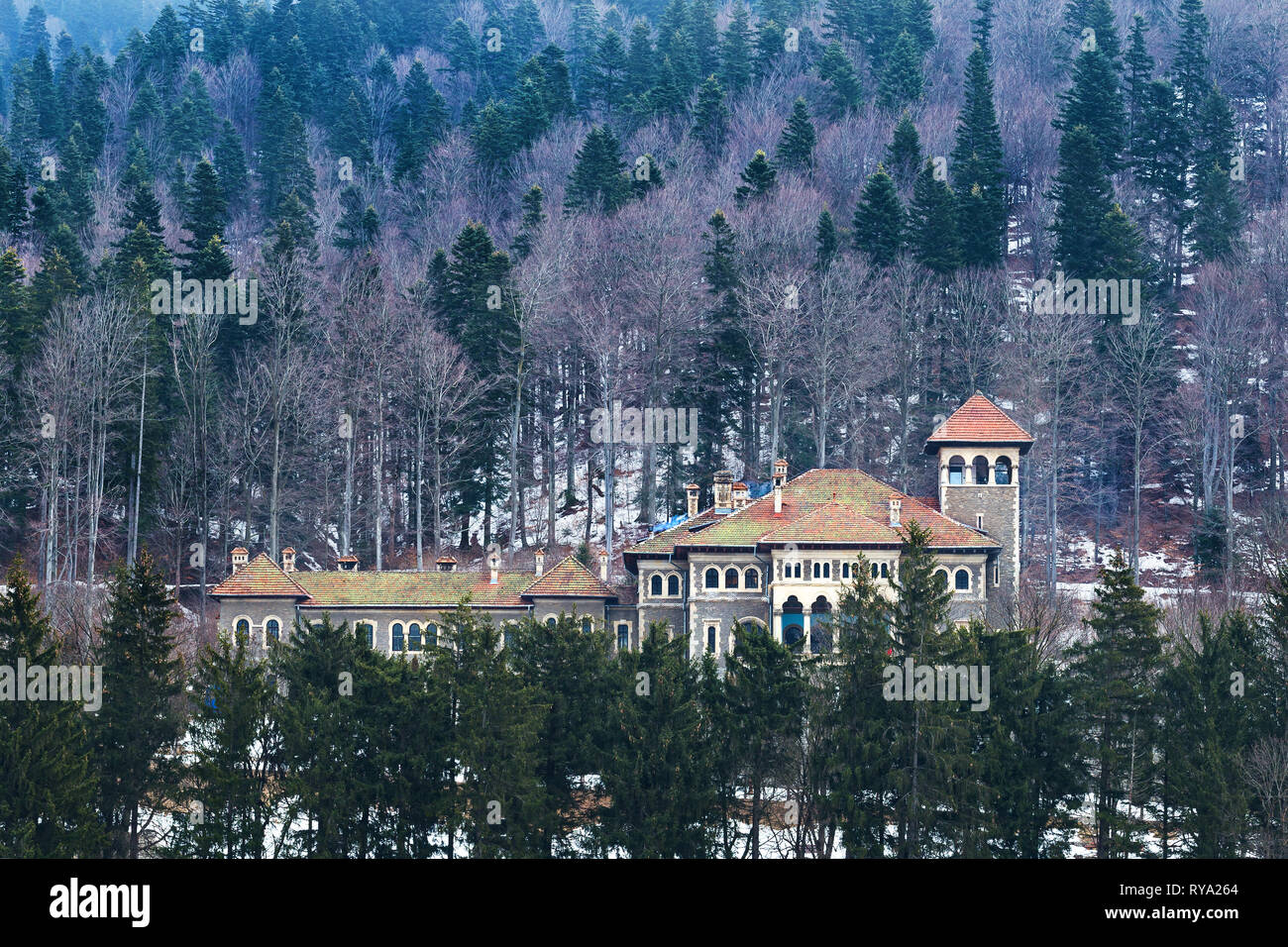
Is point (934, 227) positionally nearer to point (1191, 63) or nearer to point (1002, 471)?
point (1002, 471)

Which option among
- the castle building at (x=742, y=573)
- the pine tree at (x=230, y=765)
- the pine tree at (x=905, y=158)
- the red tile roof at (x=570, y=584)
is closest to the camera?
the pine tree at (x=230, y=765)

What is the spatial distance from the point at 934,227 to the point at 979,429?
2081 centimetres

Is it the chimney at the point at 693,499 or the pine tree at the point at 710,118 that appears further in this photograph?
the pine tree at the point at 710,118

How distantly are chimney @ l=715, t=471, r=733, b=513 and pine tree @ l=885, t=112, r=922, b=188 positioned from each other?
3442 cm

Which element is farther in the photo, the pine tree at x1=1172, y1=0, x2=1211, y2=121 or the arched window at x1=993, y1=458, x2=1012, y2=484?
the pine tree at x1=1172, y1=0, x2=1211, y2=121

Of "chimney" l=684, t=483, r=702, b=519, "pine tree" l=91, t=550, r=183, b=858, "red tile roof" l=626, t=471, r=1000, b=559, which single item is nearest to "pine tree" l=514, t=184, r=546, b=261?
"chimney" l=684, t=483, r=702, b=519

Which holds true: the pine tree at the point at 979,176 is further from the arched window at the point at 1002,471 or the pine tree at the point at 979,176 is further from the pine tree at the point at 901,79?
the arched window at the point at 1002,471

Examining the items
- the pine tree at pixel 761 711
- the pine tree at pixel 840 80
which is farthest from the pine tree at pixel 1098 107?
the pine tree at pixel 761 711

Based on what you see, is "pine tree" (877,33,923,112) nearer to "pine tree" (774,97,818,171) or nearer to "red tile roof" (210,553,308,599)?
"pine tree" (774,97,818,171)

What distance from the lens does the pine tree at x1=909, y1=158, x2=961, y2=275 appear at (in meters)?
80.5

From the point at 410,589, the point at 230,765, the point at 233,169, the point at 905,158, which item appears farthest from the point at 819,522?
the point at 233,169

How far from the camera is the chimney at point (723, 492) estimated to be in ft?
207

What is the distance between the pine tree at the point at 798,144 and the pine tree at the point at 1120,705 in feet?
159

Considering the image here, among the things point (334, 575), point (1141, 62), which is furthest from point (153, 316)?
point (1141, 62)
